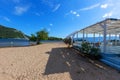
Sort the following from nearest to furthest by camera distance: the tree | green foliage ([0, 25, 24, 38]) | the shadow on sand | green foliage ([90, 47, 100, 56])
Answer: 1. the shadow on sand
2. green foliage ([90, 47, 100, 56])
3. the tree
4. green foliage ([0, 25, 24, 38])

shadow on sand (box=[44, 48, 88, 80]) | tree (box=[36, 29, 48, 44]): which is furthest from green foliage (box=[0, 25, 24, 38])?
shadow on sand (box=[44, 48, 88, 80])

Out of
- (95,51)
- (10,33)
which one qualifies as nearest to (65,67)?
(95,51)

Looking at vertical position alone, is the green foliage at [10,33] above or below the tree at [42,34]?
above

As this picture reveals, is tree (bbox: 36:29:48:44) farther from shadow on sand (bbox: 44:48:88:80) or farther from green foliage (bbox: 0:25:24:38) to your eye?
green foliage (bbox: 0:25:24:38)

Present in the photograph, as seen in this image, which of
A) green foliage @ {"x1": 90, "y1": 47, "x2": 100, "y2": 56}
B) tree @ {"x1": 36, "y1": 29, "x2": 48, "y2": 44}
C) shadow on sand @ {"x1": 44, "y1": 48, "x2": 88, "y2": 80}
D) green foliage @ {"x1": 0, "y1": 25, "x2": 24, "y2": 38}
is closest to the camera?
shadow on sand @ {"x1": 44, "y1": 48, "x2": 88, "y2": 80}

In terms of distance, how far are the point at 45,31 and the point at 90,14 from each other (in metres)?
22.4

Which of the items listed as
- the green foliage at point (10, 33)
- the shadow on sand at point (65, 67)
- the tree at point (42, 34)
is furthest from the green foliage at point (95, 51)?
the green foliage at point (10, 33)

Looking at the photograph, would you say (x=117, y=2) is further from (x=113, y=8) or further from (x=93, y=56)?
(x=93, y=56)

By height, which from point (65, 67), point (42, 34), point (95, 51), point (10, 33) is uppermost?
point (10, 33)

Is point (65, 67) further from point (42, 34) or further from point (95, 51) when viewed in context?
point (42, 34)

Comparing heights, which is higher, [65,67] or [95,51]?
[95,51]

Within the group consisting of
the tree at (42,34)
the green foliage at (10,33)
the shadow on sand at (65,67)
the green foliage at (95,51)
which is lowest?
the shadow on sand at (65,67)

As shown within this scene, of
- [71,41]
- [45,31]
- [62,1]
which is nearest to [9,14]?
[45,31]

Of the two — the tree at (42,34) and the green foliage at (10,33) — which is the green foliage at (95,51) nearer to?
the tree at (42,34)
